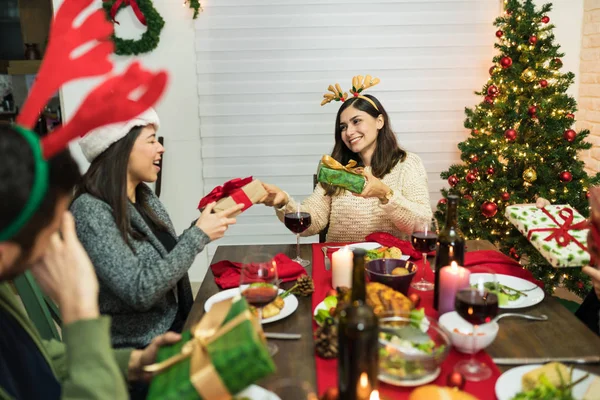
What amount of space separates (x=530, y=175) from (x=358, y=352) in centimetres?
238

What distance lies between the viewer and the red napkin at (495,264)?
1.75 metres

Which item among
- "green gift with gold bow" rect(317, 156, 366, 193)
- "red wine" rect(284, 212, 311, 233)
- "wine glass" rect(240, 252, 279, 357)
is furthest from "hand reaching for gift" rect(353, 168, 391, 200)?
"wine glass" rect(240, 252, 279, 357)

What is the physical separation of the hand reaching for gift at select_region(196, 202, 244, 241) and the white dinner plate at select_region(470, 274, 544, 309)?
0.82 metres

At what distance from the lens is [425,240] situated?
5.35 feet

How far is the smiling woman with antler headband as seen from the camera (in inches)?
94.6

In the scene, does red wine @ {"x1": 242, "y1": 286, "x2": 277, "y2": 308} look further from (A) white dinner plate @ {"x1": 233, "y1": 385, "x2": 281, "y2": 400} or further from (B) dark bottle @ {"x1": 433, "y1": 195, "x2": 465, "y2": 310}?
(B) dark bottle @ {"x1": 433, "y1": 195, "x2": 465, "y2": 310}

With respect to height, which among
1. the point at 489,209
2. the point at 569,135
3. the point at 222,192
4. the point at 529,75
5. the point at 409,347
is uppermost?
the point at 529,75

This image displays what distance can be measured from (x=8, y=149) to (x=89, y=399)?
446 mm

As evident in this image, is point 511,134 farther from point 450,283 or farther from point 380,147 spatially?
point 450,283

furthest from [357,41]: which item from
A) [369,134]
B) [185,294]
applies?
[185,294]

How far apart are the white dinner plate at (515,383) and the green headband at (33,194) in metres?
0.93

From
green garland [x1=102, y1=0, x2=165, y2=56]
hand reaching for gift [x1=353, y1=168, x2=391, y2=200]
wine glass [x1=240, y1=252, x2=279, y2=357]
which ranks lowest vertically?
wine glass [x1=240, y1=252, x2=279, y2=357]

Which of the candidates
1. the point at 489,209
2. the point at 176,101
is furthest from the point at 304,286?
the point at 176,101

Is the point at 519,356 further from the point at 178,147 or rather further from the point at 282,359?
the point at 178,147
